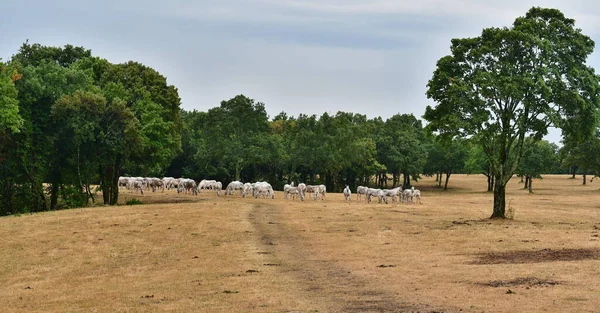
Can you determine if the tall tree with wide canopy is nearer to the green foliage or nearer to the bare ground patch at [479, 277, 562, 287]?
the bare ground patch at [479, 277, 562, 287]

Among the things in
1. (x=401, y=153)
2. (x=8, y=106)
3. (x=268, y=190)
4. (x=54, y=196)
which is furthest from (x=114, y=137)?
(x=401, y=153)

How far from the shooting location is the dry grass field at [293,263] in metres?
19.6

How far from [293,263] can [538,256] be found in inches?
402

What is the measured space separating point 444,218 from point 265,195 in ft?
112

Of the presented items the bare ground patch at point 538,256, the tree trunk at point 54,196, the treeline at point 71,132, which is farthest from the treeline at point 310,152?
the bare ground patch at point 538,256

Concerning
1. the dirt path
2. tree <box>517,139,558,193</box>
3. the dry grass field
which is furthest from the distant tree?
the dirt path

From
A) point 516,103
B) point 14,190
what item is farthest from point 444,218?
point 14,190

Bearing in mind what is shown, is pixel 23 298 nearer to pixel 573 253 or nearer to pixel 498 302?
pixel 498 302

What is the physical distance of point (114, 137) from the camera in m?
67.4

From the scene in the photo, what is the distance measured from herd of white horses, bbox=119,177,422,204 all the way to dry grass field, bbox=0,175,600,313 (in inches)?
851

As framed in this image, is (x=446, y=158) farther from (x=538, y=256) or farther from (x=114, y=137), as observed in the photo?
(x=538, y=256)

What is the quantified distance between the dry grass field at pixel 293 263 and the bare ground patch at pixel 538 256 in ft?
0.15

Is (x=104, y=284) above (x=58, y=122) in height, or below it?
below

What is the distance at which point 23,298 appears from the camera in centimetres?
2334
